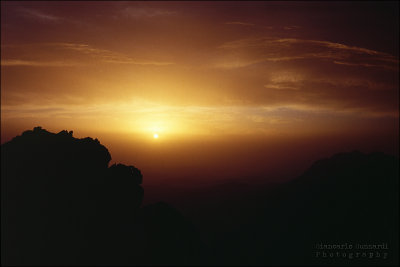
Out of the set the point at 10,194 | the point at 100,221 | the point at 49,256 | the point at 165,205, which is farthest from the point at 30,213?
the point at 165,205

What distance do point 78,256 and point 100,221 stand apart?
6.05 metres

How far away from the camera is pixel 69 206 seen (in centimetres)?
4712

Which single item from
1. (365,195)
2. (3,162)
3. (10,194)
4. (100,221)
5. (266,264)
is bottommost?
(266,264)

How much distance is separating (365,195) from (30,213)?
205217 mm

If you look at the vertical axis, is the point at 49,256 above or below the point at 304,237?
above

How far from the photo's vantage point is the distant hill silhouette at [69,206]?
43.8 m

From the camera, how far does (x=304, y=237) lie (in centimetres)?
17150

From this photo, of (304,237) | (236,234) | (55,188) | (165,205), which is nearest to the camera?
(55,188)

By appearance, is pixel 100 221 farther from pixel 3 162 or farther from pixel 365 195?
pixel 365 195

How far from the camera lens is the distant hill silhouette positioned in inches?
1726

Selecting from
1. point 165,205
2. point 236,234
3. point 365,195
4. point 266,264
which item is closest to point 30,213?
point 165,205

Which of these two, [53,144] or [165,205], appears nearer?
[53,144]

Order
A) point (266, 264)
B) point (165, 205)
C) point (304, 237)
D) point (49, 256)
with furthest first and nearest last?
point (304, 237) → point (266, 264) → point (165, 205) → point (49, 256)

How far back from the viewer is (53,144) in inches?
1978
